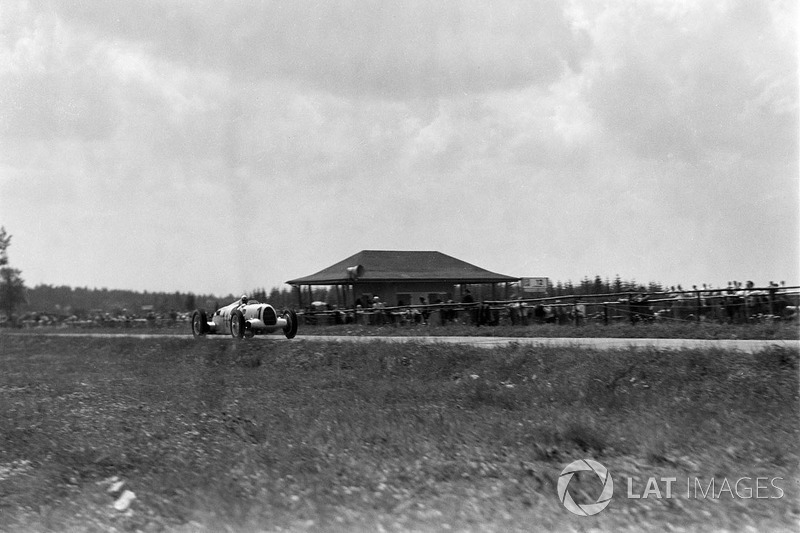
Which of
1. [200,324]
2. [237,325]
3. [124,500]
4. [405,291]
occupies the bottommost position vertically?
[124,500]

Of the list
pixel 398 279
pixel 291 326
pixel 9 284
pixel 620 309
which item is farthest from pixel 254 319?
pixel 9 284

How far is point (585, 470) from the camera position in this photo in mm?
7434

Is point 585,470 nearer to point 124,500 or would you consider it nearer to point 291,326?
point 124,500

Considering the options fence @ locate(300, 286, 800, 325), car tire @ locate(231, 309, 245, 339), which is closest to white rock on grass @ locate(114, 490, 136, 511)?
fence @ locate(300, 286, 800, 325)

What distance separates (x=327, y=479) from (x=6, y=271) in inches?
2492

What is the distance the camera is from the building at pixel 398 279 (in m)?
46.6

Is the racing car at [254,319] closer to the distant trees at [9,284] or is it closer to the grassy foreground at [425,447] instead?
the grassy foreground at [425,447]

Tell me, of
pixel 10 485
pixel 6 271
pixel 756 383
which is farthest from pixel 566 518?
pixel 6 271

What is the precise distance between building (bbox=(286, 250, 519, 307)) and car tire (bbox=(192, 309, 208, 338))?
1268 cm

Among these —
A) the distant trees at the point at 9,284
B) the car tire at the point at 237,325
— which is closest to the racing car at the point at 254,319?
the car tire at the point at 237,325

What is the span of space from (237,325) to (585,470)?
23.3 metres

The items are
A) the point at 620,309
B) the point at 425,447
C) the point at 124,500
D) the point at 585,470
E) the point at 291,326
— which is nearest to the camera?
the point at 124,500

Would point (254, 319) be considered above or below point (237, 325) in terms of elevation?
above

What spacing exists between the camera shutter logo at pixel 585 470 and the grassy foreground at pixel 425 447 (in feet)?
0.25
